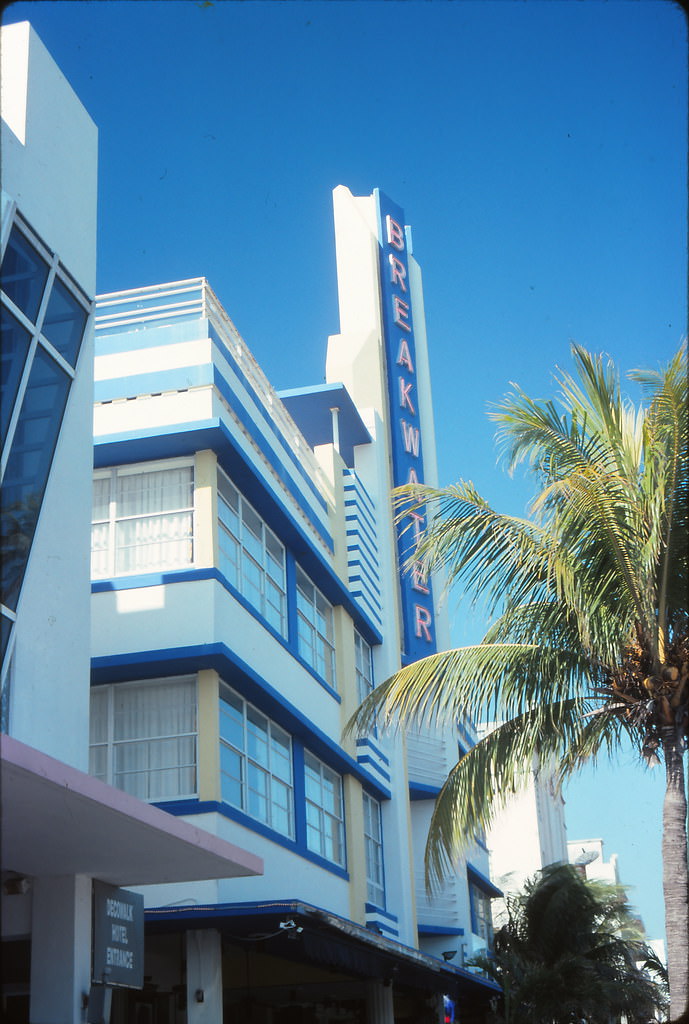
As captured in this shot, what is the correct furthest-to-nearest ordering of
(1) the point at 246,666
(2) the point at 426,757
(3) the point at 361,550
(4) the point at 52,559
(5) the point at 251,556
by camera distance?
1. (2) the point at 426,757
2. (3) the point at 361,550
3. (5) the point at 251,556
4. (1) the point at 246,666
5. (4) the point at 52,559

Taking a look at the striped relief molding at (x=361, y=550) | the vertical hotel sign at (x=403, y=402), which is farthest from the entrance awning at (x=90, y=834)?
the vertical hotel sign at (x=403, y=402)

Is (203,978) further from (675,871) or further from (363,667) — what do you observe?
(363,667)

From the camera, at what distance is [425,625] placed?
3081 cm

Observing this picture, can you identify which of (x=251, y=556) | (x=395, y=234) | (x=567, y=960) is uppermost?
(x=395, y=234)

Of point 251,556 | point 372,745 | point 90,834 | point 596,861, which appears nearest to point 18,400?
point 90,834

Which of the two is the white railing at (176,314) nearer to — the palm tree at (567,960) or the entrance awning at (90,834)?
the entrance awning at (90,834)

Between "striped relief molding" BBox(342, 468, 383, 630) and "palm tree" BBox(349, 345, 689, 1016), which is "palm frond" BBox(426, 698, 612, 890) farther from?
"striped relief molding" BBox(342, 468, 383, 630)

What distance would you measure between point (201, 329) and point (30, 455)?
6742 millimetres

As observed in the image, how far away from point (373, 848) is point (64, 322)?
14.6 meters

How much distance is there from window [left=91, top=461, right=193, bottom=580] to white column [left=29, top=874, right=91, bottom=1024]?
23.2ft

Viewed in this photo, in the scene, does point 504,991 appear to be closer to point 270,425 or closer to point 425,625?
point 425,625

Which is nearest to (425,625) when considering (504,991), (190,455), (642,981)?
(504,991)

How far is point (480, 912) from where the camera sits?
36.1 metres

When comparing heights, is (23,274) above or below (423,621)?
below
